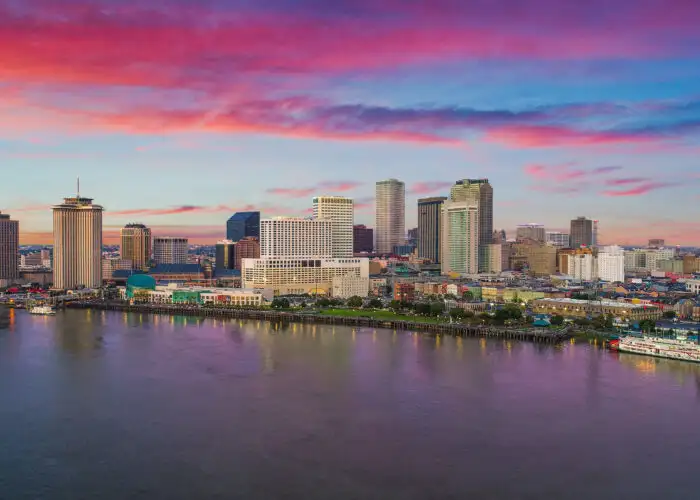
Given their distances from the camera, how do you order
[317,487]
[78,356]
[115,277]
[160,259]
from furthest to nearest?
[160,259] → [115,277] → [78,356] → [317,487]

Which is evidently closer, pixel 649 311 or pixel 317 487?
pixel 317 487

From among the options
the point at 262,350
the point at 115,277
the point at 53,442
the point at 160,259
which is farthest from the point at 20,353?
the point at 160,259

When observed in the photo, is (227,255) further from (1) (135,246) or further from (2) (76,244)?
(2) (76,244)

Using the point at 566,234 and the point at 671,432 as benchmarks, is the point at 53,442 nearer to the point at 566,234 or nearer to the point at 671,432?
the point at 671,432

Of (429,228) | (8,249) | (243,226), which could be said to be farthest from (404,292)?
(243,226)

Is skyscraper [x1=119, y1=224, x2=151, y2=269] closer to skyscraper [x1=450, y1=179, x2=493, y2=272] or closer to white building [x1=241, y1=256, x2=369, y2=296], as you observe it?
white building [x1=241, y1=256, x2=369, y2=296]

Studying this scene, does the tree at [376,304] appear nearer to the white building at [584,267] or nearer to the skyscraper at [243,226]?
the white building at [584,267]
